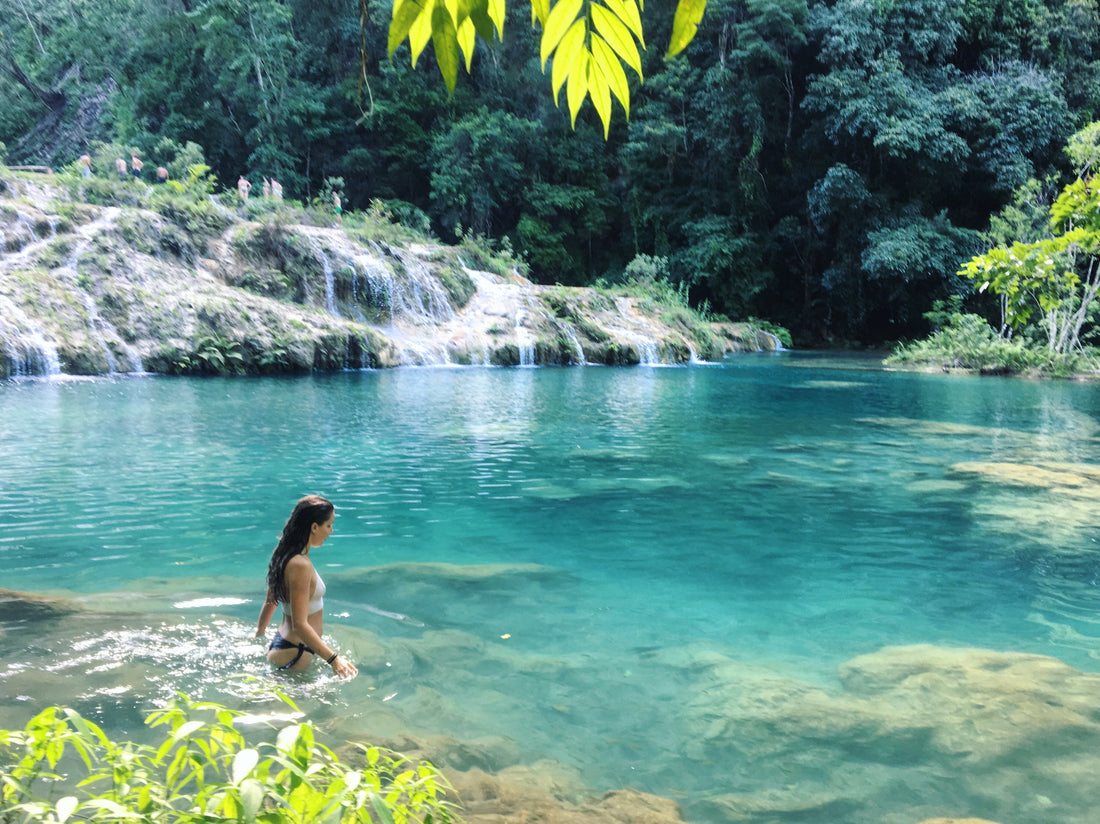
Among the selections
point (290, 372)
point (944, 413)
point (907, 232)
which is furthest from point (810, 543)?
point (907, 232)

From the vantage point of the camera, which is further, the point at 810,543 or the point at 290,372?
the point at 290,372

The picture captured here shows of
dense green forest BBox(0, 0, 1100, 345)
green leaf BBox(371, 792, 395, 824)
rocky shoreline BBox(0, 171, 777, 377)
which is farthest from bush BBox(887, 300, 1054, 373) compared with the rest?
green leaf BBox(371, 792, 395, 824)

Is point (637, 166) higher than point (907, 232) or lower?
higher

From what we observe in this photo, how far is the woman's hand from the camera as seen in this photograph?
3887 millimetres

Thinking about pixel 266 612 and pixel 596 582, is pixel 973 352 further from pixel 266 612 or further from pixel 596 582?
pixel 266 612

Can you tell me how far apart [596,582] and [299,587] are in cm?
223

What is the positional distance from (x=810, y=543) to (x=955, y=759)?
305 centimetres

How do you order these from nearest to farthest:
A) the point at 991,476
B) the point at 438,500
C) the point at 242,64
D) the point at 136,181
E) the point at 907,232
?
the point at 438,500
the point at 991,476
the point at 136,181
the point at 907,232
the point at 242,64

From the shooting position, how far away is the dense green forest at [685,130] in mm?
30781

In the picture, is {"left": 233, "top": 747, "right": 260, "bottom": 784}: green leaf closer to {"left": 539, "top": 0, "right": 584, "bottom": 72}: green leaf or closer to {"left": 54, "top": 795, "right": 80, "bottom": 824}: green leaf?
{"left": 54, "top": 795, "right": 80, "bottom": 824}: green leaf

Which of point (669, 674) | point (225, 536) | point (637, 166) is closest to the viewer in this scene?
point (669, 674)

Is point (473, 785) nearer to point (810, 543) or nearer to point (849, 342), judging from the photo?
point (810, 543)

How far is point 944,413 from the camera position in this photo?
1408cm

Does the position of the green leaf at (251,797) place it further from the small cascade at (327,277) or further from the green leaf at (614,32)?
the small cascade at (327,277)
